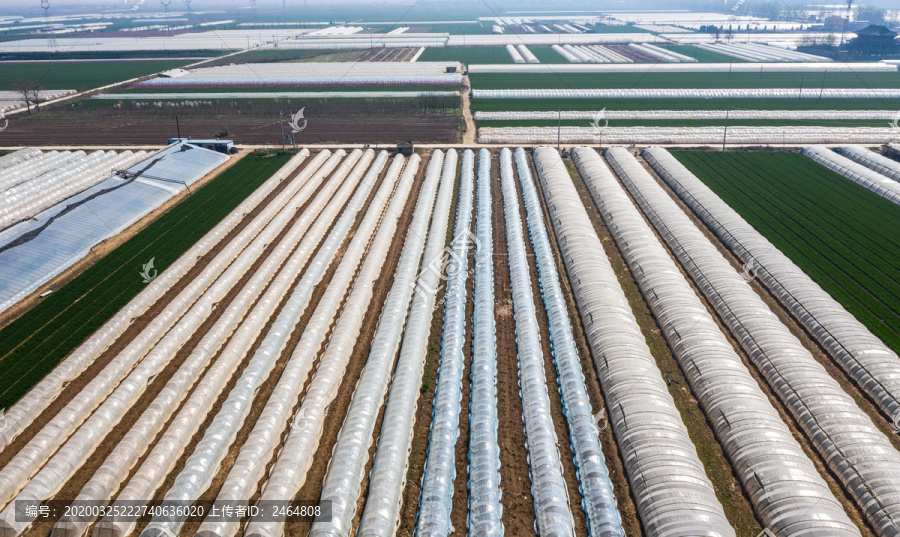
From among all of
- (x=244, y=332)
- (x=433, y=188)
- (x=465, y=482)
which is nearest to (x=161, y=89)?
(x=433, y=188)

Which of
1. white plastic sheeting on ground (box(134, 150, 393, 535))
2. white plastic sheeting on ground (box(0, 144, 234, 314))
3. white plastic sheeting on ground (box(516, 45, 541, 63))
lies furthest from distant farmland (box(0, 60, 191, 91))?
white plastic sheeting on ground (box(134, 150, 393, 535))

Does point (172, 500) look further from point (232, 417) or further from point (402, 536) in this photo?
point (402, 536)

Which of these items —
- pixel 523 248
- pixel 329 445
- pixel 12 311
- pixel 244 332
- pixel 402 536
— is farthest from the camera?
pixel 523 248

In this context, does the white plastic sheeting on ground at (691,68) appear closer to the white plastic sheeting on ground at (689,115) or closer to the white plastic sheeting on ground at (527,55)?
the white plastic sheeting on ground at (527,55)

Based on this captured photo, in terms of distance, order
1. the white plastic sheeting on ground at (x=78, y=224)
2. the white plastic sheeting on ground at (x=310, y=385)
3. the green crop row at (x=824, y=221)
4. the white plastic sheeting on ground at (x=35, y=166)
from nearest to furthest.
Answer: the white plastic sheeting on ground at (x=310, y=385)
the green crop row at (x=824, y=221)
the white plastic sheeting on ground at (x=78, y=224)
the white plastic sheeting on ground at (x=35, y=166)

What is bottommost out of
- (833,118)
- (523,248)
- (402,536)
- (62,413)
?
(402,536)

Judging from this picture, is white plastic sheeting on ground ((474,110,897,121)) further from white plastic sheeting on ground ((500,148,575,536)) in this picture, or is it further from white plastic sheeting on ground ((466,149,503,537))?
white plastic sheeting on ground ((466,149,503,537))

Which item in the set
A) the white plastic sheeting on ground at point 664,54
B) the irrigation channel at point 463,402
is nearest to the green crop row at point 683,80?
the white plastic sheeting on ground at point 664,54
